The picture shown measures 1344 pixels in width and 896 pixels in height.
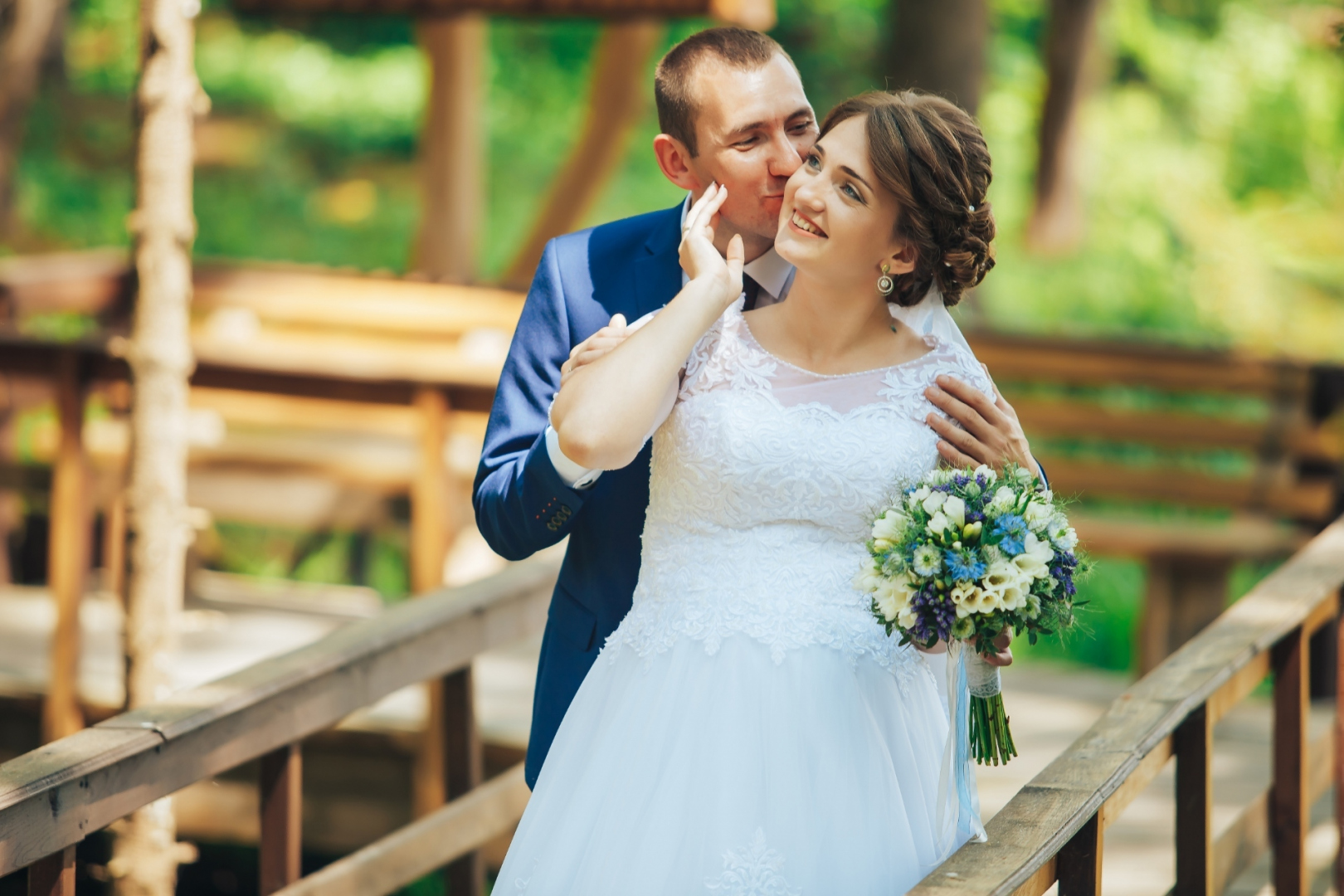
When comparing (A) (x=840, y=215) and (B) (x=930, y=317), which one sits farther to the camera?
(B) (x=930, y=317)

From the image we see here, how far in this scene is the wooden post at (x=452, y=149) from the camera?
8094mm

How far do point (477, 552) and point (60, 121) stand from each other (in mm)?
12184

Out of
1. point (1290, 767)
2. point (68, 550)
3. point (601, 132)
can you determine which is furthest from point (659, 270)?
point (601, 132)

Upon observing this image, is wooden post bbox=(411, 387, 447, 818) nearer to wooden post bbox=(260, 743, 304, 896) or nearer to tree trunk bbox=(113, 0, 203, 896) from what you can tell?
tree trunk bbox=(113, 0, 203, 896)

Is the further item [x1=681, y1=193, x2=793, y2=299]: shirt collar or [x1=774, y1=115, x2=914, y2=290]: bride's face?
[x1=681, y1=193, x2=793, y2=299]: shirt collar

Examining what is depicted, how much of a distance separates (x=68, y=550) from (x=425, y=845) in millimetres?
2234

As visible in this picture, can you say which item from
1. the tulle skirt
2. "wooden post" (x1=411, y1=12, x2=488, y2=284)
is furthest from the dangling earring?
"wooden post" (x1=411, y1=12, x2=488, y2=284)

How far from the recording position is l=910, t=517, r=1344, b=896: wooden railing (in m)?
2.07

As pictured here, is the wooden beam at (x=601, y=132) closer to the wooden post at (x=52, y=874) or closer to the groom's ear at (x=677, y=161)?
the groom's ear at (x=677, y=161)

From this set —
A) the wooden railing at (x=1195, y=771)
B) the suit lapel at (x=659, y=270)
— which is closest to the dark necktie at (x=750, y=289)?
the suit lapel at (x=659, y=270)

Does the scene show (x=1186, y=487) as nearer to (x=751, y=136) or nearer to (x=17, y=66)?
(x=751, y=136)

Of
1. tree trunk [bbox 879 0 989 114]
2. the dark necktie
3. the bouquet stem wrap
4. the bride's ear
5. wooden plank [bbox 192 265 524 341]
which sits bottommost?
the bouquet stem wrap

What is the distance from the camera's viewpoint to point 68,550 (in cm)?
480

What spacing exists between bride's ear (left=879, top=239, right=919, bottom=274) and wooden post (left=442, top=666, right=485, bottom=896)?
167 centimetres
